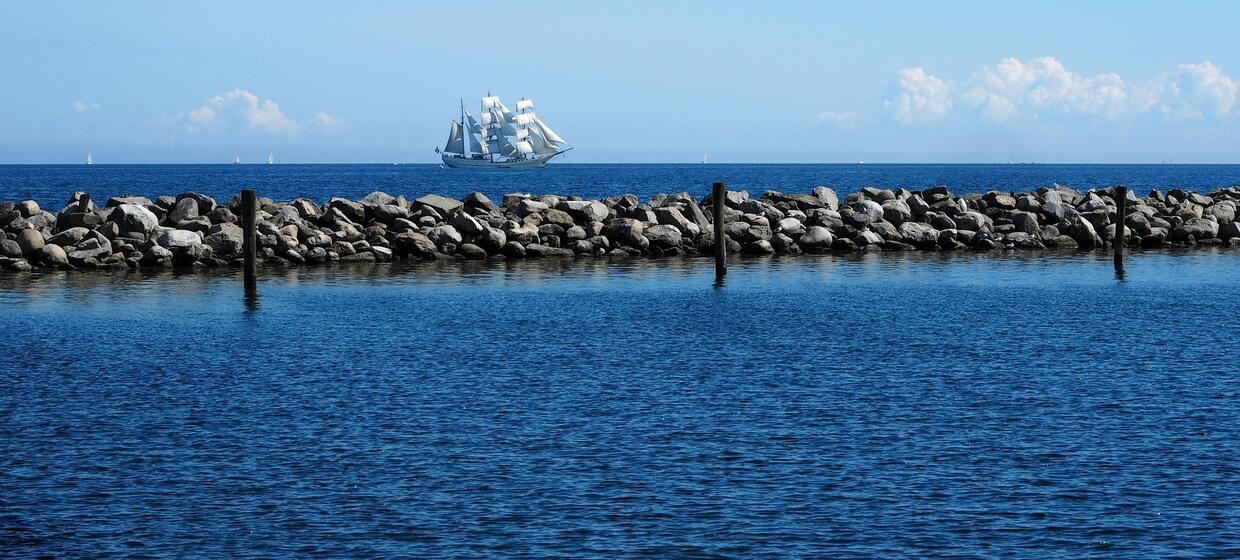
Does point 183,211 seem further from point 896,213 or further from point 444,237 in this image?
point 896,213

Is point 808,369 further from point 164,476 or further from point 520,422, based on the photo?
point 164,476

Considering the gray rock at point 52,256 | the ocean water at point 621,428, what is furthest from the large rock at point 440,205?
→ the ocean water at point 621,428

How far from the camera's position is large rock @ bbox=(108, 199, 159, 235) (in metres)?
36.7

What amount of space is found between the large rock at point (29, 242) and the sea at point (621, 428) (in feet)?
28.4

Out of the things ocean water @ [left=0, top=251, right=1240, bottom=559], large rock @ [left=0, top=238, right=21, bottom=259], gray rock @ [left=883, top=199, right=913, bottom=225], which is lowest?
ocean water @ [left=0, top=251, right=1240, bottom=559]

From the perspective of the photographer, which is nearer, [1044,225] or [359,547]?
[359,547]

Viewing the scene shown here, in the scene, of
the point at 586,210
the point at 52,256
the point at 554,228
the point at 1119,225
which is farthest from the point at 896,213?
the point at 52,256

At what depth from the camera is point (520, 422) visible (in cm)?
1427

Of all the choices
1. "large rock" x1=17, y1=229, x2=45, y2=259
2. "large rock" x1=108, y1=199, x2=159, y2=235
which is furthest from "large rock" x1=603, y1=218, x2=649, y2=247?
"large rock" x1=17, y1=229, x2=45, y2=259

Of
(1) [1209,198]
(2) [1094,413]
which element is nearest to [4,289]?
(2) [1094,413]

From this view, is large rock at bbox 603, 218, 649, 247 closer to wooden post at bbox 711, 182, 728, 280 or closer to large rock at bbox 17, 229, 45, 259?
wooden post at bbox 711, 182, 728, 280

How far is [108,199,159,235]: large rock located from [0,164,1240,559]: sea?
986 centimetres

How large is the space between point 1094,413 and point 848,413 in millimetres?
2611

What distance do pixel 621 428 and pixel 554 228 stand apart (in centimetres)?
2692
